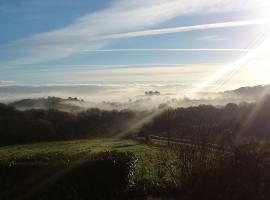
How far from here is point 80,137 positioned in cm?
8412

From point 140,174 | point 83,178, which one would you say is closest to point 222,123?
point 140,174

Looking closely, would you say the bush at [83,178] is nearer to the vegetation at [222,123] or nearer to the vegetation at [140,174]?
the vegetation at [140,174]

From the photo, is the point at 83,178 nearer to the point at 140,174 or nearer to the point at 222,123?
the point at 140,174

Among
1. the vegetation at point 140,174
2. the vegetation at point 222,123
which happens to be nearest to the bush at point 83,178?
the vegetation at point 140,174

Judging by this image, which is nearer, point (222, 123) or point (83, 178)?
point (83, 178)

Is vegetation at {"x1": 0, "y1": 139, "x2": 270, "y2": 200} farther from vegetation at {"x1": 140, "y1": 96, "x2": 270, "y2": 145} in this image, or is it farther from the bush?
vegetation at {"x1": 140, "y1": 96, "x2": 270, "y2": 145}

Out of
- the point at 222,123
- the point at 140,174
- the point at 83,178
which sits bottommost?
the point at 83,178

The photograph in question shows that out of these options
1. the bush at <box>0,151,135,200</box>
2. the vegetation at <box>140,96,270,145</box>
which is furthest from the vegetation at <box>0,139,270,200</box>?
the vegetation at <box>140,96,270,145</box>

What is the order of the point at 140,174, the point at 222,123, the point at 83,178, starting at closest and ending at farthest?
the point at 83,178 → the point at 140,174 → the point at 222,123

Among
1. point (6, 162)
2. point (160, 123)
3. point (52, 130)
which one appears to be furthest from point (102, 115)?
point (6, 162)

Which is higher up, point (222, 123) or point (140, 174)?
point (222, 123)

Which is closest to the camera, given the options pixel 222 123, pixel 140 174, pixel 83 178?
pixel 83 178

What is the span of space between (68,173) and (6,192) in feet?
16.2

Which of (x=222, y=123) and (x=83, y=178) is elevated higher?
(x=222, y=123)
